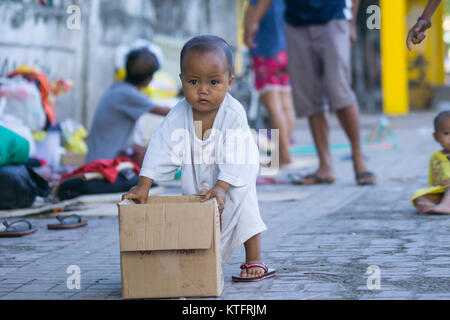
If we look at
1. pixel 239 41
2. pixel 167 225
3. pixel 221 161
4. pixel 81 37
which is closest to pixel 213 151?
pixel 221 161

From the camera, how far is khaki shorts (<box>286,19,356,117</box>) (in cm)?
650

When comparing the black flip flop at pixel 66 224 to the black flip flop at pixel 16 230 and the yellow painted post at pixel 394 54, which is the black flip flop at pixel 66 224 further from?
the yellow painted post at pixel 394 54

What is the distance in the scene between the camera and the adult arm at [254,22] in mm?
6875

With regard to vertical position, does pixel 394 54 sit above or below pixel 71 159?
above

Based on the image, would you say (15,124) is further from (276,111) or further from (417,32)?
(417,32)

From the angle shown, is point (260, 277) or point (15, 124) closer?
point (260, 277)

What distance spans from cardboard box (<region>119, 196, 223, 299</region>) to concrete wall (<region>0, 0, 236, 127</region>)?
5.25 m

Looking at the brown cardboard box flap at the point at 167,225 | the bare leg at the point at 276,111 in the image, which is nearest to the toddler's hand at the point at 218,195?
the brown cardboard box flap at the point at 167,225

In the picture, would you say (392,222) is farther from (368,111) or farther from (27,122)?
(368,111)

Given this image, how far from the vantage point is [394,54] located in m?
18.5

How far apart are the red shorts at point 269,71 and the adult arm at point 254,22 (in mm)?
894

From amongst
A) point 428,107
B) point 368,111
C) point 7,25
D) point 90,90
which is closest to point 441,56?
point 428,107

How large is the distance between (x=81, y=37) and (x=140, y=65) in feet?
11.5

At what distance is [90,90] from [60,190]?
162 inches
